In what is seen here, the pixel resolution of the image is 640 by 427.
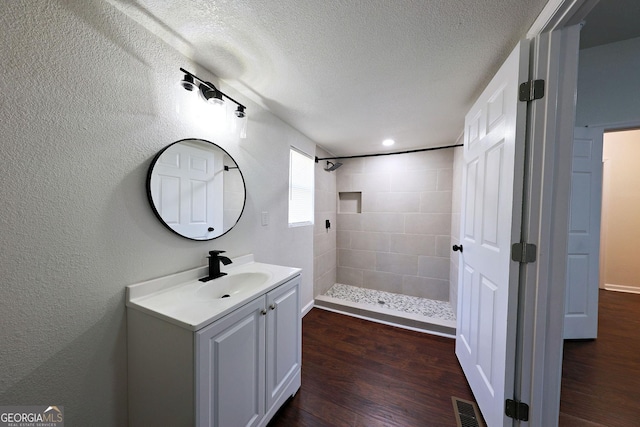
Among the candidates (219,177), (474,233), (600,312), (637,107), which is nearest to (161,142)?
(219,177)

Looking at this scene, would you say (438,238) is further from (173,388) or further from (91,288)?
(91,288)

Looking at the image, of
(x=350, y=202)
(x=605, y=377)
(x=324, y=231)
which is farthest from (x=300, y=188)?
(x=605, y=377)

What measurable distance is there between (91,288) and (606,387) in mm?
3108

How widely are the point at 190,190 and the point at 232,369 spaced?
3.24 ft

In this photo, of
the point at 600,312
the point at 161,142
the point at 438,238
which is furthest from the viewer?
the point at 438,238

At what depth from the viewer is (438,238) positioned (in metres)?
2.84

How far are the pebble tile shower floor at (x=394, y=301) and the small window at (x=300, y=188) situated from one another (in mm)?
1240

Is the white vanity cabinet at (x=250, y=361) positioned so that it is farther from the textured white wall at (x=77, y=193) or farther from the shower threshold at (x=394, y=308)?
the shower threshold at (x=394, y=308)

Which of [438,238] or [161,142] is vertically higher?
[161,142]

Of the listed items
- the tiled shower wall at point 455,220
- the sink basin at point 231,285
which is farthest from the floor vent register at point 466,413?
the sink basin at point 231,285

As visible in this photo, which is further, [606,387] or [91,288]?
[606,387]

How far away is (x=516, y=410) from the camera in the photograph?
3.31ft

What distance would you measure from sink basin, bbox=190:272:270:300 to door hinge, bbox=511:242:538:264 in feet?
4.36

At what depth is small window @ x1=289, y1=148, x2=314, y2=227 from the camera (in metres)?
2.33
